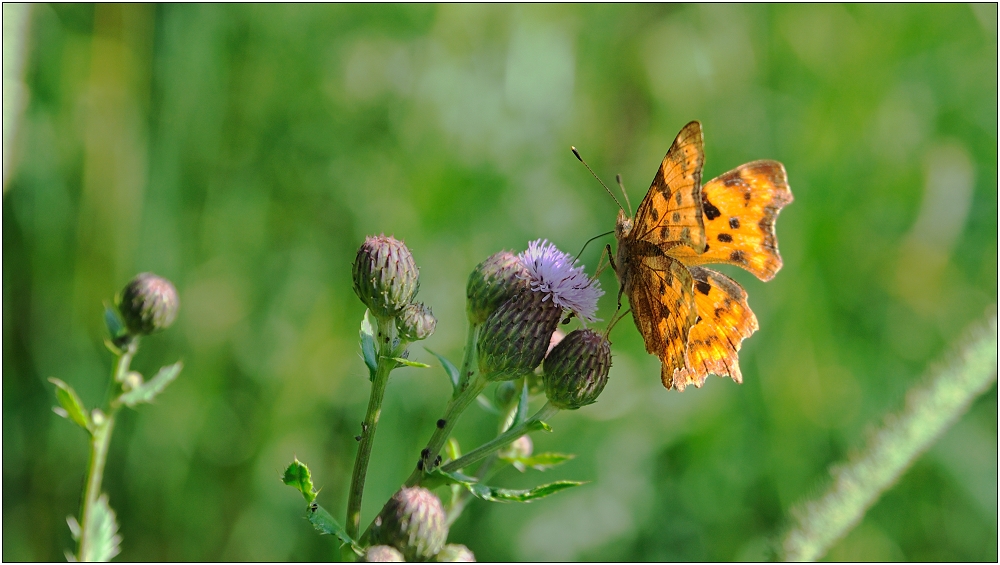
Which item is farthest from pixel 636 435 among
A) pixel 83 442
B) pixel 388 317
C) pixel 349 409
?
pixel 83 442

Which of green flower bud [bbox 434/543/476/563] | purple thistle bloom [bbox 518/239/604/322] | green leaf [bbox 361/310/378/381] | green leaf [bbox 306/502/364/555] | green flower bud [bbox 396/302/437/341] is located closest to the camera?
green leaf [bbox 306/502/364/555]

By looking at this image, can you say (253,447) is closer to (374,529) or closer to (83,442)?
(83,442)

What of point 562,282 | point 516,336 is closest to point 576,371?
A: point 516,336

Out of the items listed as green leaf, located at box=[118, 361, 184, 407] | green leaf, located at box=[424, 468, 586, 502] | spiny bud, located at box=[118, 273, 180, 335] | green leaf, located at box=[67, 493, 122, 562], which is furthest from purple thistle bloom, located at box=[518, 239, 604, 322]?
green leaf, located at box=[67, 493, 122, 562]

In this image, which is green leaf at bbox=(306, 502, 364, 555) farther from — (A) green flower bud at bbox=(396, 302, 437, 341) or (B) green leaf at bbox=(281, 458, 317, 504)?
(A) green flower bud at bbox=(396, 302, 437, 341)

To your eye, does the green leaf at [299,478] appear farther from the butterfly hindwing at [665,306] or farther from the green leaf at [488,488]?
the butterfly hindwing at [665,306]

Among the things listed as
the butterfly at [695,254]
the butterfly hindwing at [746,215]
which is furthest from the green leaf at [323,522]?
the butterfly hindwing at [746,215]

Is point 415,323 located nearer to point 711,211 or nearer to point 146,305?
point 146,305
